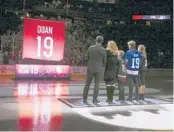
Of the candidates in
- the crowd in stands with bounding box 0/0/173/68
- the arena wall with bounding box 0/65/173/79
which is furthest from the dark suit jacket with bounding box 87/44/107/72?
the crowd in stands with bounding box 0/0/173/68

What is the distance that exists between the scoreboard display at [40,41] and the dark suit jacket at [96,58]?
9.54 meters

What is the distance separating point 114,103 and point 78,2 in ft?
98.1

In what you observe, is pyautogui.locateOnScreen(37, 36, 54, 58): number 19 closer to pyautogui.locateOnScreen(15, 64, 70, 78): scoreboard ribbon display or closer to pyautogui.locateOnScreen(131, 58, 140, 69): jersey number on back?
pyautogui.locateOnScreen(15, 64, 70, 78): scoreboard ribbon display

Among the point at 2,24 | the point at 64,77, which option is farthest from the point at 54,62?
the point at 2,24

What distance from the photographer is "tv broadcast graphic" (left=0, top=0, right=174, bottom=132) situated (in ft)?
29.1

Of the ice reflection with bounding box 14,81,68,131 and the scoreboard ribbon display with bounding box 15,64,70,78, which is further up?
the scoreboard ribbon display with bounding box 15,64,70,78

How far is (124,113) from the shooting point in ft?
31.2

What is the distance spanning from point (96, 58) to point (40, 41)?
9724 millimetres

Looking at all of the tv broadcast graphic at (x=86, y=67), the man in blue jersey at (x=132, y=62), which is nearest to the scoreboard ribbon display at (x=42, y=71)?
the tv broadcast graphic at (x=86, y=67)

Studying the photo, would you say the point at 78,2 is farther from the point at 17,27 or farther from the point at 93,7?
the point at 17,27

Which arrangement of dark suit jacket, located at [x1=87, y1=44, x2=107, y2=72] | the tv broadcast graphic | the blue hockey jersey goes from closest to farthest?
the tv broadcast graphic → dark suit jacket, located at [x1=87, y1=44, x2=107, y2=72] → the blue hockey jersey

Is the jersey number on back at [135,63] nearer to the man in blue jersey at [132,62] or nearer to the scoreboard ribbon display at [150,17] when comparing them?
the man in blue jersey at [132,62]

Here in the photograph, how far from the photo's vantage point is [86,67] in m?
23.5

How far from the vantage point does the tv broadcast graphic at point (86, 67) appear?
8883mm
